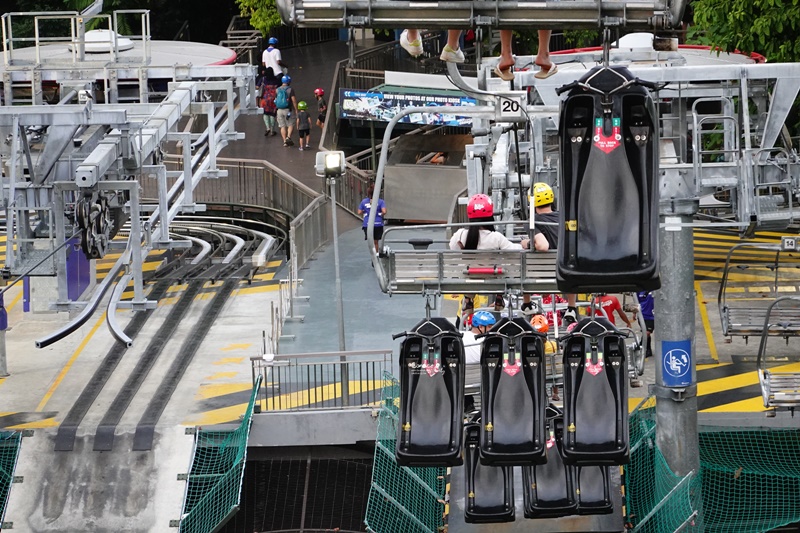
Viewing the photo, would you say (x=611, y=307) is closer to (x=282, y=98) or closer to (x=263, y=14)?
(x=282, y=98)

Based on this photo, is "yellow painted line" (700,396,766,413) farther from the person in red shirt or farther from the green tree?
the green tree

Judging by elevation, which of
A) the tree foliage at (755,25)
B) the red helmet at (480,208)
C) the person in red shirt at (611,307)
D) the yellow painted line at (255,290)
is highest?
the tree foliage at (755,25)

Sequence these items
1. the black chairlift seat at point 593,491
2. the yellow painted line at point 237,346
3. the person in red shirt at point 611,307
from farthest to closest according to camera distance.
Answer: the yellow painted line at point 237,346 < the person in red shirt at point 611,307 < the black chairlift seat at point 593,491

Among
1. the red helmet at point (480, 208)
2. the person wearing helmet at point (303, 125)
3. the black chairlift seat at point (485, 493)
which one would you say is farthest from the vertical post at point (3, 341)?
the person wearing helmet at point (303, 125)

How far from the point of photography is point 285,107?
42.9 meters

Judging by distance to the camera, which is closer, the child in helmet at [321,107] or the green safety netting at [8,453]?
the green safety netting at [8,453]

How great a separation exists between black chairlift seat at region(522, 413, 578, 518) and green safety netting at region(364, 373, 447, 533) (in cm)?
182

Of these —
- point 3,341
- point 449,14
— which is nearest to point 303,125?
point 3,341

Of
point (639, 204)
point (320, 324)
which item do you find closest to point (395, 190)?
point (320, 324)

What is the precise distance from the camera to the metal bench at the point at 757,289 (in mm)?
25844

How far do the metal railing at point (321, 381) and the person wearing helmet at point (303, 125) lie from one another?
47.5 ft

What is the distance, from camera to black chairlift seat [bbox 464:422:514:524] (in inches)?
898

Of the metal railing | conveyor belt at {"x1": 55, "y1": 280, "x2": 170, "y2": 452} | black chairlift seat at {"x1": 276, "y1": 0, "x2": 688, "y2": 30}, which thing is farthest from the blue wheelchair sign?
conveyor belt at {"x1": 55, "y1": 280, "x2": 170, "y2": 452}

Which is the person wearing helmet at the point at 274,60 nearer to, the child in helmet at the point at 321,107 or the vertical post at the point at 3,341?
the child in helmet at the point at 321,107
